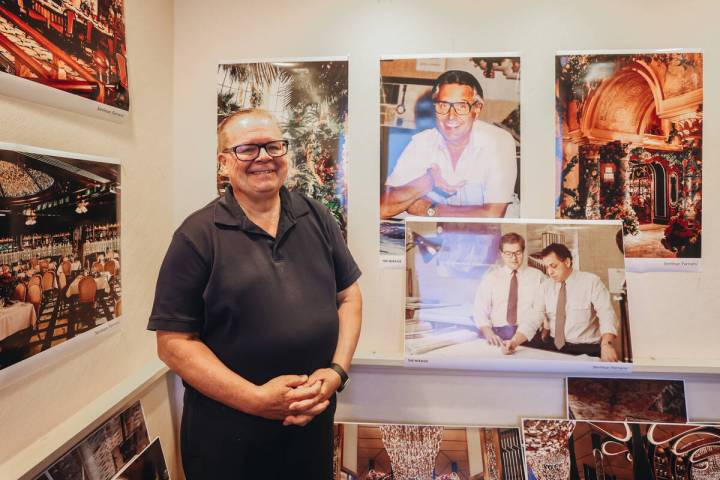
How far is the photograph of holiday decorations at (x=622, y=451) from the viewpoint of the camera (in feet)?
5.02

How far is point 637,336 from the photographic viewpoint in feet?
5.17

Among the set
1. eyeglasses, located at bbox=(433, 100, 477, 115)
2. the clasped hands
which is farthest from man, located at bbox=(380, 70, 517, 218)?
the clasped hands

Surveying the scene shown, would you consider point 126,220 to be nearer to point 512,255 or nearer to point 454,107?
point 454,107

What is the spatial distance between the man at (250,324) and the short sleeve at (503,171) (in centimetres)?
82

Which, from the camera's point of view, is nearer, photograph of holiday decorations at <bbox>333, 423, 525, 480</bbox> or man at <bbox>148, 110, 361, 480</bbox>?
man at <bbox>148, 110, 361, 480</bbox>

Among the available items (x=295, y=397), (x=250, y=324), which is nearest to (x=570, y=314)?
(x=295, y=397)

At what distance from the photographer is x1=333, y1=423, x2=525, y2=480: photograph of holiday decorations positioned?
1.60 m

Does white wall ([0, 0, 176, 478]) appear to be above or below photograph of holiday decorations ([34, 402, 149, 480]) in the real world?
above

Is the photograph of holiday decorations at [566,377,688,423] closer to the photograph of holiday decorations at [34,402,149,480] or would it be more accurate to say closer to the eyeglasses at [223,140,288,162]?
the eyeglasses at [223,140,288,162]

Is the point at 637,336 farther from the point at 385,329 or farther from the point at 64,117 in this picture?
the point at 64,117

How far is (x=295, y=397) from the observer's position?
3.49ft

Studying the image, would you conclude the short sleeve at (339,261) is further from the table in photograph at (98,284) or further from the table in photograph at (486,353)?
the table in photograph at (98,284)

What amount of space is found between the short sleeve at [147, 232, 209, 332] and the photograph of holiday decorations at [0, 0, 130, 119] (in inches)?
21.9

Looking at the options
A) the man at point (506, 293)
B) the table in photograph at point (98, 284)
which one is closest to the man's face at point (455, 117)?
the man at point (506, 293)
